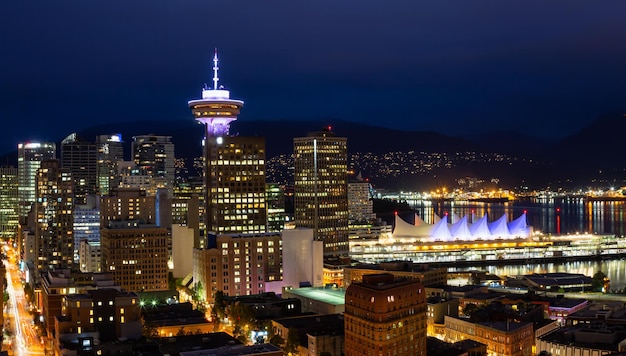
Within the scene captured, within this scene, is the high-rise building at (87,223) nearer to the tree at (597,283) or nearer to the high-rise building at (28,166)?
the high-rise building at (28,166)

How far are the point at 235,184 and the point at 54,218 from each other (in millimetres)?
10807

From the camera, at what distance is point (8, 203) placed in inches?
3125

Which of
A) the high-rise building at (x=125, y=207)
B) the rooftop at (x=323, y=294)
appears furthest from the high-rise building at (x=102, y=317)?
the high-rise building at (x=125, y=207)

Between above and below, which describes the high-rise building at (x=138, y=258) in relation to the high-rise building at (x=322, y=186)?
below

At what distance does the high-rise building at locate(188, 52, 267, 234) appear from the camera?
45.4 m

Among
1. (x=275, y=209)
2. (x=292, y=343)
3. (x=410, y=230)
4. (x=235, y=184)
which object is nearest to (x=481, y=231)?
(x=410, y=230)

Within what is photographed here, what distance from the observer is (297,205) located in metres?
53.0

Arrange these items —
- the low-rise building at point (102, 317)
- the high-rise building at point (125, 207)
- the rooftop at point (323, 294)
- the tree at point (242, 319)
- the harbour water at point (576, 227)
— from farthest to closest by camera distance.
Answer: the harbour water at point (576, 227)
the high-rise building at point (125, 207)
the rooftop at point (323, 294)
the tree at point (242, 319)
the low-rise building at point (102, 317)

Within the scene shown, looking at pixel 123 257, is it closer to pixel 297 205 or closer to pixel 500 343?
pixel 297 205

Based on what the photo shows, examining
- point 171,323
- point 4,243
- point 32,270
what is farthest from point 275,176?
point 171,323

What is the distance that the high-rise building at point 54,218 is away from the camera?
152 ft

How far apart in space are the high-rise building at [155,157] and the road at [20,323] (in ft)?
111

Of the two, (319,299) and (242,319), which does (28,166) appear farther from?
(242,319)

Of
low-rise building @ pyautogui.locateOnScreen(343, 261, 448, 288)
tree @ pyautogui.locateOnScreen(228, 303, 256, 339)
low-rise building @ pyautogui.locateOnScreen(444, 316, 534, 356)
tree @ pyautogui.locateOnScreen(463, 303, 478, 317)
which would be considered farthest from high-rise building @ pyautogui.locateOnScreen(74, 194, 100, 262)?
low-rise building @ pyautogui.locateOnScreen(444, 316, 534, 356)
